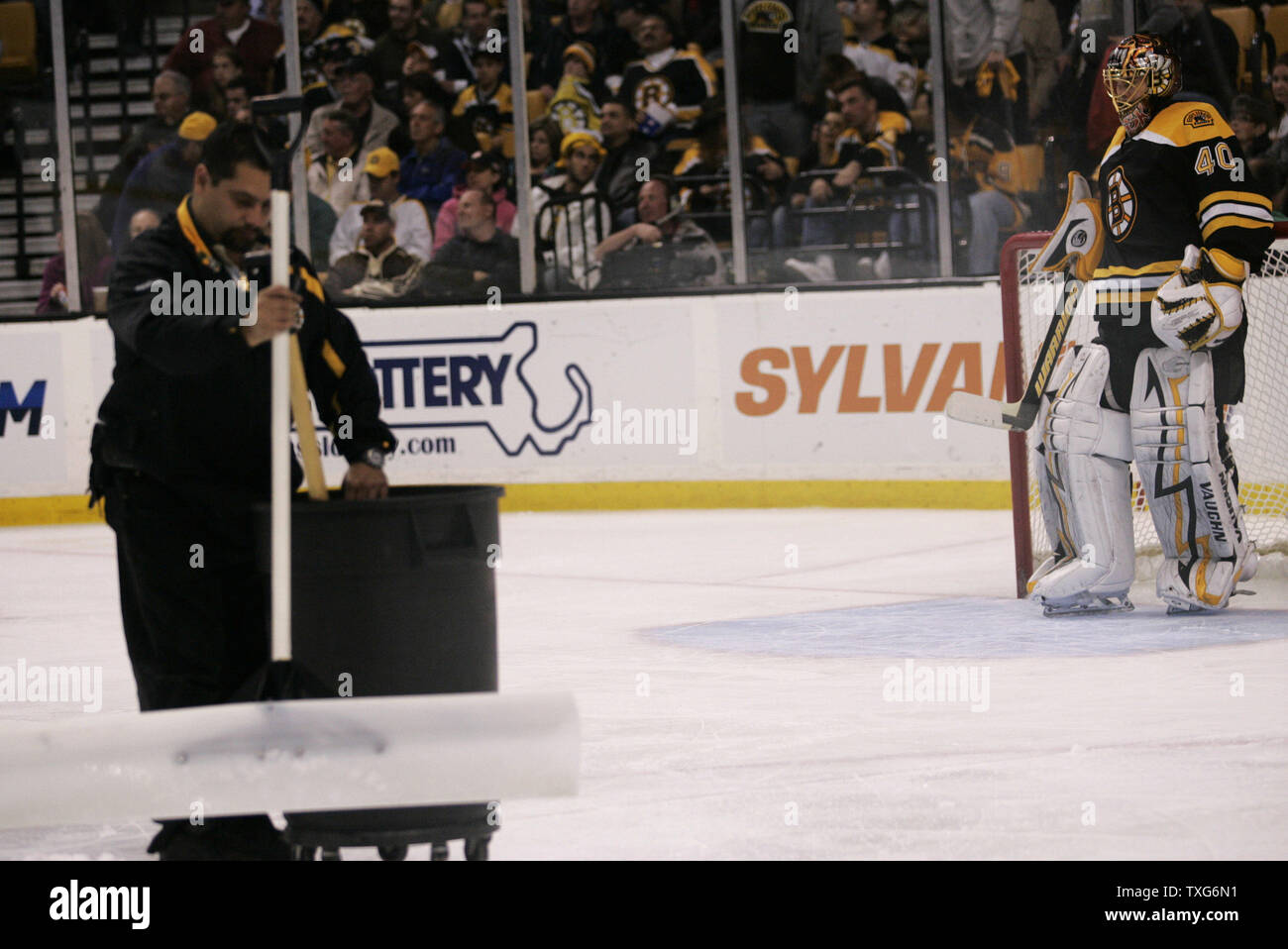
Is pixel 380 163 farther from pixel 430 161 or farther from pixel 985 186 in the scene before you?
pixel 985 186

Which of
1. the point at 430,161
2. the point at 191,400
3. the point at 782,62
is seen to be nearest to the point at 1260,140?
the point at 782,62

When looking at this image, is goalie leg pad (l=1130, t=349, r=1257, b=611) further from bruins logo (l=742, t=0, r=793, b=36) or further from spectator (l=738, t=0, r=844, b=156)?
bruins logo (l=742, t=0, r=793, b=36)

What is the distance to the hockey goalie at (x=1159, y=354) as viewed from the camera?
5.30 meters

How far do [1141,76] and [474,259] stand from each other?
459 cm

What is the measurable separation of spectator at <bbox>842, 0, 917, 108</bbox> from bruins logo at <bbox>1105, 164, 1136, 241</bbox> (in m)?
3.79

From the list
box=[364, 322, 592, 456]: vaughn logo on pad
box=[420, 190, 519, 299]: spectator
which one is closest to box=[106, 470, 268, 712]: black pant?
box=[364, 322, 592, 456]: vaughn logo on pad

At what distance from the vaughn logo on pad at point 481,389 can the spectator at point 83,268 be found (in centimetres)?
156

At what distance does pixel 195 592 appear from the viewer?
3.04 meters

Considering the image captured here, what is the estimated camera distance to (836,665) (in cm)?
489

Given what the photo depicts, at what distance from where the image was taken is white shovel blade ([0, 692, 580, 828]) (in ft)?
8.82

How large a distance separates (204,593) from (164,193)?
280 inches

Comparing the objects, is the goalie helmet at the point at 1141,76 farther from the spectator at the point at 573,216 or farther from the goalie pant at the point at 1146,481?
the spectator at the point at 573,216
